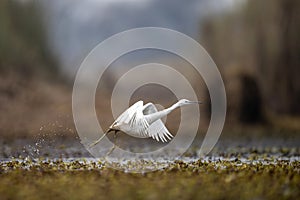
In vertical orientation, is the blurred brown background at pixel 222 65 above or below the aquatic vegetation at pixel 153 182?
above

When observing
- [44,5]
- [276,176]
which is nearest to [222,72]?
[44,5]

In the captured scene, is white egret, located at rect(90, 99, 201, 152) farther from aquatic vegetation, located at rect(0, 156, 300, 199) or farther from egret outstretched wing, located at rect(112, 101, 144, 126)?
aquatic vegetation, located at rect(0, 156, 300, 199)

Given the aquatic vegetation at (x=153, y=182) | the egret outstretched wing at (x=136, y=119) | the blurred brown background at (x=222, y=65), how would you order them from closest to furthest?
the aquatic vegetation at (x=153, y=182)
the egret outstretched wing at (x=136, y=119)
the blurred brown background at (x=222, y=65)

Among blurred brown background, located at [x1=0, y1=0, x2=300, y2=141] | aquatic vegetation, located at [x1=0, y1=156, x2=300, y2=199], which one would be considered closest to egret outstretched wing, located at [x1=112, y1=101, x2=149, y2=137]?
aquatic vegetation, located at [x1=0, y1=156, x2=300, y2=199]

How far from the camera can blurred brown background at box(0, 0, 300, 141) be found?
2633 cm

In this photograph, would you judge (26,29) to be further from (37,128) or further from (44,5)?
(37,128)

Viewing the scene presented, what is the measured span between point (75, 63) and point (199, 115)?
806 centimetres

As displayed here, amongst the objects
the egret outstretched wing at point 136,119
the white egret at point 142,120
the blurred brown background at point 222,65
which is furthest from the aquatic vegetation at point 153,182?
the blurred brown background at point 222,65

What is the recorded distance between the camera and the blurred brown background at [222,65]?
26.3 meters

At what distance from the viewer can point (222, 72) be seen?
94.6 feet

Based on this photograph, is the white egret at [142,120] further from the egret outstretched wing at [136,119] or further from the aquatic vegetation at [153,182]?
the aquatic vegetation at [153,182]

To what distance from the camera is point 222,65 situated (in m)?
30.8

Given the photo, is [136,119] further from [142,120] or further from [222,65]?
[222,65]

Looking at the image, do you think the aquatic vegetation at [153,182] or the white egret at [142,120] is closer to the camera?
the aquatic vegetation at [153,182]
